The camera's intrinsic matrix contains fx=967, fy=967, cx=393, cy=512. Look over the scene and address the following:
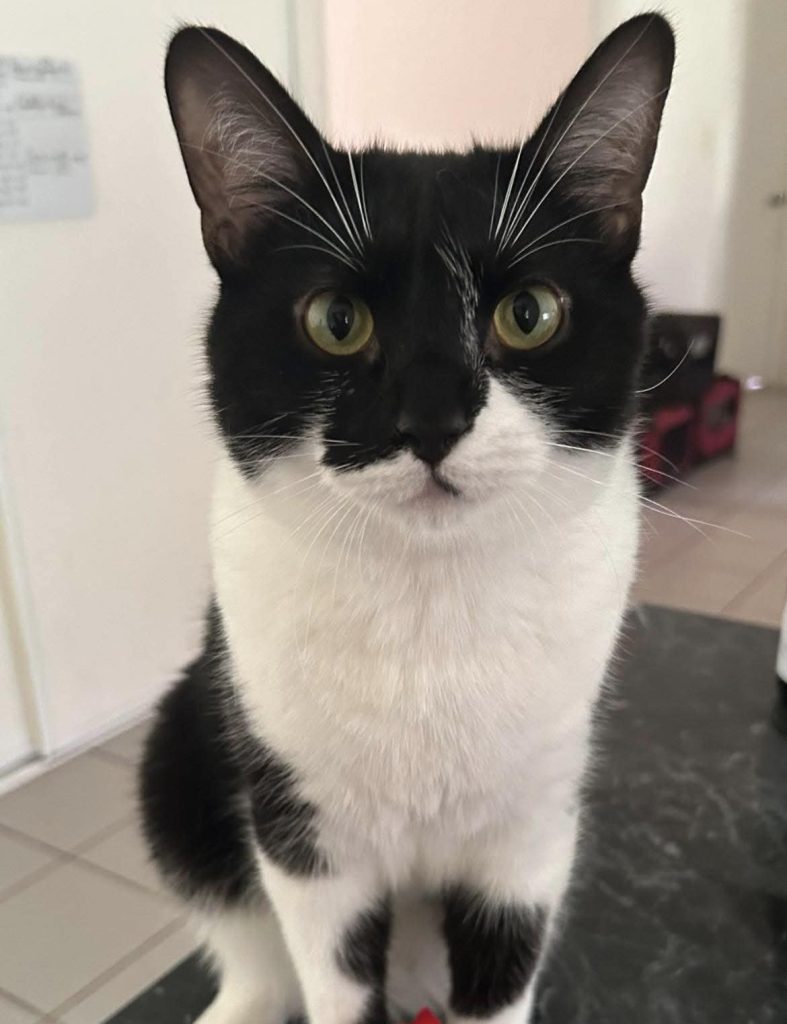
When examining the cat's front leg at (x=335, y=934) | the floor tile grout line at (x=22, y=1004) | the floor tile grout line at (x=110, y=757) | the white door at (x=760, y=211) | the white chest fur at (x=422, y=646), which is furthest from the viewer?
the white door at (x=760, y=211)

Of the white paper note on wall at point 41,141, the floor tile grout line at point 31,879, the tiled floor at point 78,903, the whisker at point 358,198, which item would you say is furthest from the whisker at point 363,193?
the floor tile grout line at point 31,879

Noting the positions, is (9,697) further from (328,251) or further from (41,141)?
(328,251)

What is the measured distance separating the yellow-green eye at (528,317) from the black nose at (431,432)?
0.09 m

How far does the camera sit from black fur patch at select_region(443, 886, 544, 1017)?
2.67 feet

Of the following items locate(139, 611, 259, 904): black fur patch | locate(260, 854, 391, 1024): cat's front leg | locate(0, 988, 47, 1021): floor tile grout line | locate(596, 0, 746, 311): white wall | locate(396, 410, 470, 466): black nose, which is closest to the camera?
locate(396, 410, 470, 466): black nose

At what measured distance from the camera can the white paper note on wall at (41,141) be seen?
5.50ft

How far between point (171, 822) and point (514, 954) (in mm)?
360

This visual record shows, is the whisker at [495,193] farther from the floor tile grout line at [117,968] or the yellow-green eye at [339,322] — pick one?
the floor tile grout line at [117,968]

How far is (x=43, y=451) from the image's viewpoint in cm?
179

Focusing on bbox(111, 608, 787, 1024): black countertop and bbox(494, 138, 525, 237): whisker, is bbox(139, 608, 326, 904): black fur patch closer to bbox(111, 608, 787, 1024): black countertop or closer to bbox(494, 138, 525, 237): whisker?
bbox(111, 608, 787, 1024): black countertop

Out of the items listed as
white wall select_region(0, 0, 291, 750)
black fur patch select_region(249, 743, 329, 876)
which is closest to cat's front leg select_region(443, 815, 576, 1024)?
black fur patch select_region(249, 743, 329, 876)

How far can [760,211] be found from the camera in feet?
14.8

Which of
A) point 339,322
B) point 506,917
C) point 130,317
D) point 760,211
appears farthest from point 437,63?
point 760,211

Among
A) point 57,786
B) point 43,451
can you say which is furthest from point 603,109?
point 57,786
